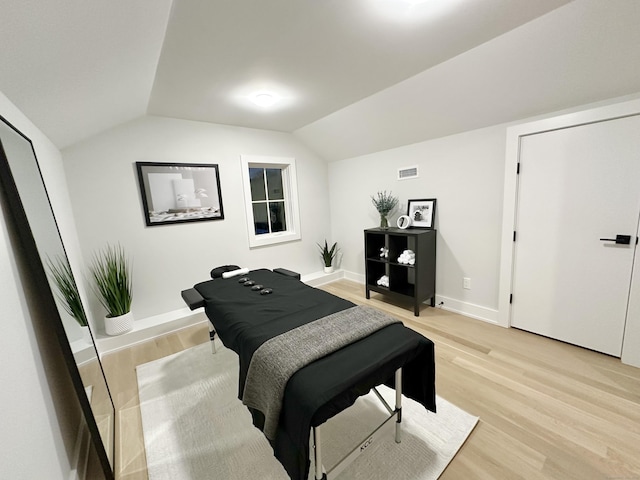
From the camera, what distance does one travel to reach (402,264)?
310 cm

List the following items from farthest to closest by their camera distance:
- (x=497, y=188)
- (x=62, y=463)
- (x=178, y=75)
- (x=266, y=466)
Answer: (x=497, y=188), (x=178, y=75), (x=266, y=466), (x=62, y=463)

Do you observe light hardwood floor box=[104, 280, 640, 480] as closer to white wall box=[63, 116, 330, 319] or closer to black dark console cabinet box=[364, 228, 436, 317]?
black dark console cabinet box=[364, 228, 436, 317]

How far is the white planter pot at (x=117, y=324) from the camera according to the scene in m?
2.55

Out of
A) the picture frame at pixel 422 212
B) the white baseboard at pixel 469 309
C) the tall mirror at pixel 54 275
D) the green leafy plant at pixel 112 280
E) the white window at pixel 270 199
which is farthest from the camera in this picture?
the white window at pixel 270 199

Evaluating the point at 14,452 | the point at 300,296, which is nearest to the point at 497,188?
the point at 300,296

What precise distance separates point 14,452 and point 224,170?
2.96 m

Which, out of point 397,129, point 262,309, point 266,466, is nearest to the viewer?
point 266,466

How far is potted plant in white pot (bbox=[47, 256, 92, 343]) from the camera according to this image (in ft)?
4.59

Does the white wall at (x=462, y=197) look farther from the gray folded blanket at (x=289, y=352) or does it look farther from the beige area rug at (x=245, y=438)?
the gray folded blanket at (x=289, y=352)

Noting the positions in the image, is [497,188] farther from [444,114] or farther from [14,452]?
[14,452]

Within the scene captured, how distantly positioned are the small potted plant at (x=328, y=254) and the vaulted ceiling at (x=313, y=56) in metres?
2.35

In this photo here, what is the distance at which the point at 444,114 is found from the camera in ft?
8.34

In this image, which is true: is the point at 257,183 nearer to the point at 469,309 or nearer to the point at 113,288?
the point at 113,288

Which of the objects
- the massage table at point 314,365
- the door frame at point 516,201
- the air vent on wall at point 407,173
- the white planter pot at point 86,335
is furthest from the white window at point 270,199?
the door frame at point 516,201
